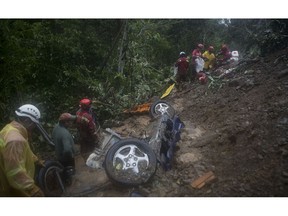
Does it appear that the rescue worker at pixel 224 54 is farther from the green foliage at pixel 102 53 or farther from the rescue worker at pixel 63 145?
the rescue worker at pixel 63 145

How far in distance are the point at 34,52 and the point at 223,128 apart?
3.07 meters

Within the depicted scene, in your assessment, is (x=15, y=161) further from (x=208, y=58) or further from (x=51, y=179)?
(x=208, y=58)

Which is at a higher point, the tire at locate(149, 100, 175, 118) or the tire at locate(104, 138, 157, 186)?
the tire at locate(149, 100, 175, 118)

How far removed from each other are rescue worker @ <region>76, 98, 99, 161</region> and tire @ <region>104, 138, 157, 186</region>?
2.44 feet

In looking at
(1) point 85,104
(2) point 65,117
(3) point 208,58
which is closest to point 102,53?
(1) point 85,104

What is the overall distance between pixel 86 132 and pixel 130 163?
3.30ft

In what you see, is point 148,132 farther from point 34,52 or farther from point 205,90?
point 34,52

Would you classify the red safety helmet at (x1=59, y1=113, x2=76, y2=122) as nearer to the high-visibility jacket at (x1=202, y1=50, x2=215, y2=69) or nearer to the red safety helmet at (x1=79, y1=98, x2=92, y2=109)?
the red safety helmet at (x1=79, y1=98, x2=92, y2=109)

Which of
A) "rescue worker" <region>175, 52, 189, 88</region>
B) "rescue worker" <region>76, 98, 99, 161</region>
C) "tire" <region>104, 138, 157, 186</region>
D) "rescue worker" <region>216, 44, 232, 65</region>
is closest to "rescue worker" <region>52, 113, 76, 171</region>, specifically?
"rescue worker" <region>76, 98, 99, 161</region>

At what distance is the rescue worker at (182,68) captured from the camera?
18.0 ft

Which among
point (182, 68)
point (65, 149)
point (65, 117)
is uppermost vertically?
point (182, 68)

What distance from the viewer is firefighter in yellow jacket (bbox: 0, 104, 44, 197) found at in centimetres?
325

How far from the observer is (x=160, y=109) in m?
5.67

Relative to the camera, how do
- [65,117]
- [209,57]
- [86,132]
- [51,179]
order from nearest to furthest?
[51,179], [65,117], [86,132], [209,57]
